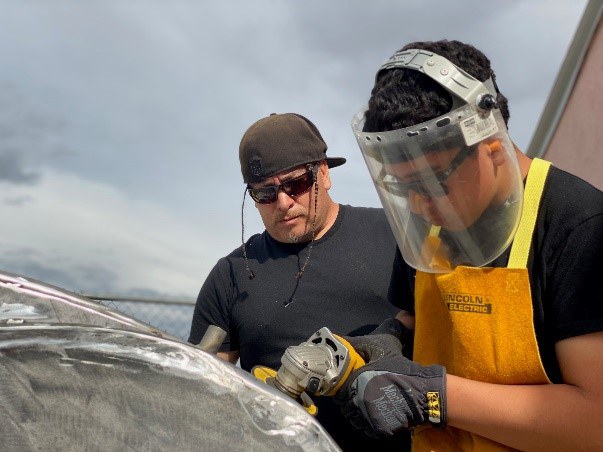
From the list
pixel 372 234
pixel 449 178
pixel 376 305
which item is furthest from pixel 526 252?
pixel 372 234

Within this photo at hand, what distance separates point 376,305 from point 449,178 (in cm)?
115

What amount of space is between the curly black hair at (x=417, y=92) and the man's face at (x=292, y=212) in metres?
1.15

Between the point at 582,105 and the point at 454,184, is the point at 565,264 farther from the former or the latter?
the point at 582,105

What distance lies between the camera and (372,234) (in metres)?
3.18

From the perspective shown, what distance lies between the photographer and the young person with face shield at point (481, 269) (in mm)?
1683

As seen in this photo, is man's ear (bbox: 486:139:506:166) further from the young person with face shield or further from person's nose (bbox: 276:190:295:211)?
person's nose (bbox: 276:190:295:211)

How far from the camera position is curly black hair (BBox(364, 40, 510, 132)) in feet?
6.04

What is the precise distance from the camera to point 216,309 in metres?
3.15

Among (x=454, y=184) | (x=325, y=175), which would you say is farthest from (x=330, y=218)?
(x=454, y=184)

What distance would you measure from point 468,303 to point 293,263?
1.36m

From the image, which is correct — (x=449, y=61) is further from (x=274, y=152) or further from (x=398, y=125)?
(x=274, y=152)

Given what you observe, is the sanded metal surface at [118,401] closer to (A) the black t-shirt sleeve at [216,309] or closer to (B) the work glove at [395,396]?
(B) the work glove at [395,396]

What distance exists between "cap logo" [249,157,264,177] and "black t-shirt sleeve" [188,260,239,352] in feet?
1.41

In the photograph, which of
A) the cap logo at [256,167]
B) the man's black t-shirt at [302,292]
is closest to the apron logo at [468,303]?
the man's black t-shirt at [302,292]
